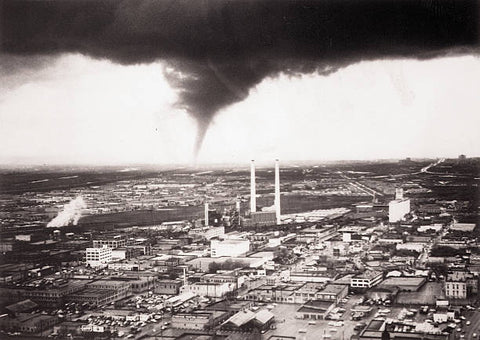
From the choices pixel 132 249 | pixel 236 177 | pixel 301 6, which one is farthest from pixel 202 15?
pixel 132 249

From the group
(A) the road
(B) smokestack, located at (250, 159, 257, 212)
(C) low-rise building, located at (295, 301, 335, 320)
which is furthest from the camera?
(B) smokestack, located at (250, 159, 257, 212)

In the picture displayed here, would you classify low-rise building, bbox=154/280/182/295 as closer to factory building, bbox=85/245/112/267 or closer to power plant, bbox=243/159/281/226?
factory building, bbox=85/245/112/267

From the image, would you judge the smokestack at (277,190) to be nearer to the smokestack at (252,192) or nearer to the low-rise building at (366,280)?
the smokestack at (252,192)

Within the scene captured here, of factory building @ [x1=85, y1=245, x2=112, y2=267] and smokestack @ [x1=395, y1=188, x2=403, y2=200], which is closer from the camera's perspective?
smokestack @ [x1=395, y1=188, x2=403, y2=200]

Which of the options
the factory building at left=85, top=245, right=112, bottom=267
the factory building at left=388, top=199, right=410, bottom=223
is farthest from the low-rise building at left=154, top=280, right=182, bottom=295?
the factory building at left=388, top=199, right=410, bottom=223

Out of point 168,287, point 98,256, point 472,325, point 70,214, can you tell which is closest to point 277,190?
point 168,287

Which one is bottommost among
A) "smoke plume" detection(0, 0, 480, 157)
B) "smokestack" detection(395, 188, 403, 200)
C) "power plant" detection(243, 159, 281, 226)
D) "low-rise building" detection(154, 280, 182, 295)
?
"low-rise building" detection(154, 280, 182, 295)

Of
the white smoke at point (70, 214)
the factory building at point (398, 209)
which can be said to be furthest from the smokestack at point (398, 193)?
the white smoke at point (70, 214)

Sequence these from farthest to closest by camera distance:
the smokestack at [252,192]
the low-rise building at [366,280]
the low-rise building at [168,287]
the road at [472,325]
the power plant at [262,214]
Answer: the power plant at [262,214] → the smokestack at [252,192] → the low-rise building at [168,287] → the low-rise building at [366,280] → the road at [472,325]
